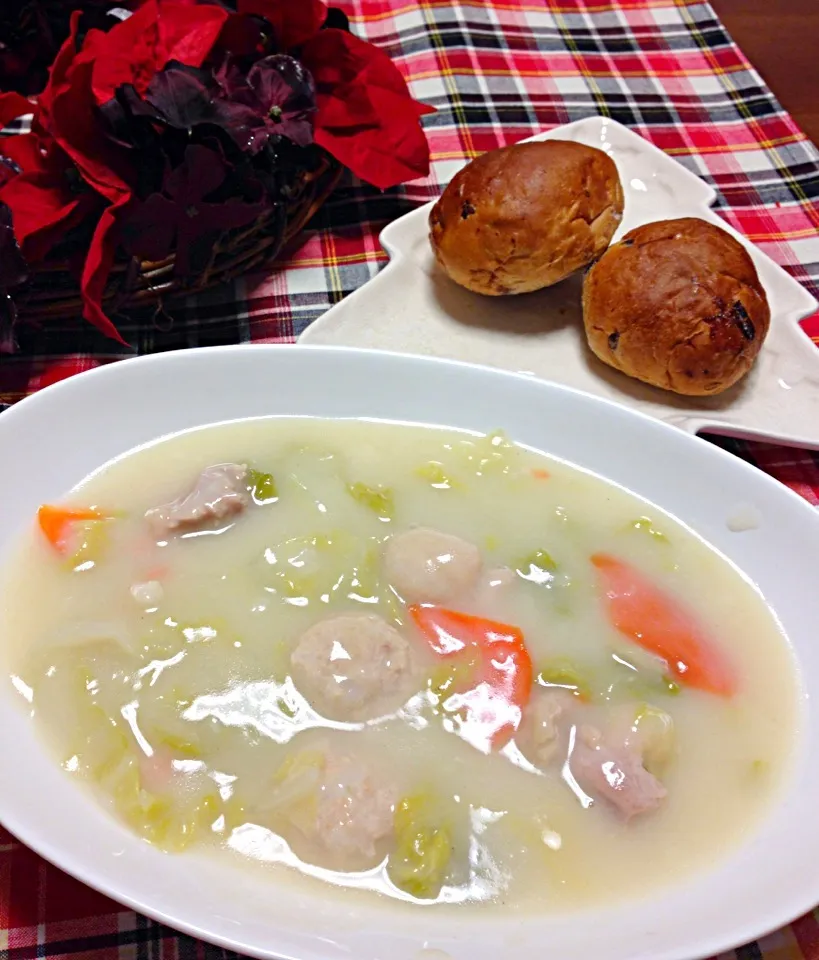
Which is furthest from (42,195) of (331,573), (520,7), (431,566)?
(520,7)

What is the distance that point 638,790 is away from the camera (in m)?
1.12

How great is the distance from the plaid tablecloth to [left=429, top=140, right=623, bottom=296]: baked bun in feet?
1.18

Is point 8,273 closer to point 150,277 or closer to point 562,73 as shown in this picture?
point 150,277

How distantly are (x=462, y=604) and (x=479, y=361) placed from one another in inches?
28.0

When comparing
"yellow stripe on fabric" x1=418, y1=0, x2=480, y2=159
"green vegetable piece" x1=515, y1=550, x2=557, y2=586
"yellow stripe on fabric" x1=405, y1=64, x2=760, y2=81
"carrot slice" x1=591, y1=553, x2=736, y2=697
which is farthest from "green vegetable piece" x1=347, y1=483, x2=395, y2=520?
"yellow stripe on fabric" x1=405, y1=64, x2=760, y2=81

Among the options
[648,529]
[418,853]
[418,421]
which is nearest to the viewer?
[418,853]

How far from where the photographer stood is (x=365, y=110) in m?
2.04

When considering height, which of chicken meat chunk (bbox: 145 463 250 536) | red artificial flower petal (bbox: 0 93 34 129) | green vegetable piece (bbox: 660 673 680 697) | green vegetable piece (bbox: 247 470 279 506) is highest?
red artificial flower petal (bbox: 0 93 34 129)

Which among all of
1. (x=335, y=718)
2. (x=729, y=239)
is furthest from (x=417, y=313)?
(x=335, y=718)

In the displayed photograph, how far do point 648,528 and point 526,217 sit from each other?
74 centimetres

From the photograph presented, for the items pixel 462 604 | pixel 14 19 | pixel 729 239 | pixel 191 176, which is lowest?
pixel 462 604

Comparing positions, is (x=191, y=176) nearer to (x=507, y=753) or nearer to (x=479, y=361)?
(x=479, y=361)

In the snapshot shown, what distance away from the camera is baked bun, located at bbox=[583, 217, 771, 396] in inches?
65.8

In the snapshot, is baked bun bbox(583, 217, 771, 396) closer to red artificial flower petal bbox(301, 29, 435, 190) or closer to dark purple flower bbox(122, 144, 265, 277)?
red artificial flower petal bbox(301, 29, 435, 190)
